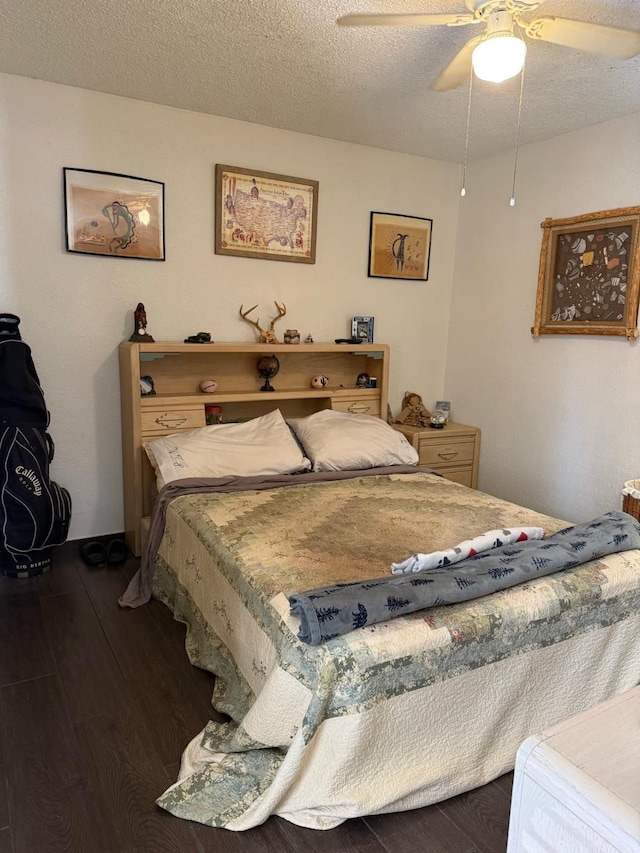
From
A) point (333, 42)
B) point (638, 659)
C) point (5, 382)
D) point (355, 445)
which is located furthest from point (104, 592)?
point (333, 42)

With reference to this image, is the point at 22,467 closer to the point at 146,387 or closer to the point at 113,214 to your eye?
the point at 146,387

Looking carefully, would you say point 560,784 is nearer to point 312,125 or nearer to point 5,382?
point 5,382

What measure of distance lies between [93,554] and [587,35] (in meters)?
3.00

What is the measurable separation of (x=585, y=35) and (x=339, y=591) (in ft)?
6.08

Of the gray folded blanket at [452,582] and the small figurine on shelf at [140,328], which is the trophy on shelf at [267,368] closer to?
the small figurine on shelf at [140,328]

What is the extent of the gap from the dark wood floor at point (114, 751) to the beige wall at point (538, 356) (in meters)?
2.02

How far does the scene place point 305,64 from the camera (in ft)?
7.78

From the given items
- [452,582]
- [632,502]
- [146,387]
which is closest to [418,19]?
[452,582]

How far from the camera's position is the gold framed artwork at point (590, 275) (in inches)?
112

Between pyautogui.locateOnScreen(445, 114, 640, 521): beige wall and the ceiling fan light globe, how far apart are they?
152cm

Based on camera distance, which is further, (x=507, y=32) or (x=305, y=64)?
(x=305, y=64)

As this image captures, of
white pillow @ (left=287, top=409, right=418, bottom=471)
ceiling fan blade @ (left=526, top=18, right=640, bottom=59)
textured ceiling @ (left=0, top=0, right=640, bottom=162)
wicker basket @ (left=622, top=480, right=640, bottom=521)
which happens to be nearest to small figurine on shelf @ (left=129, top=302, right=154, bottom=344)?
white pillow @ (left=287, top=409, right=418, bottom=471)

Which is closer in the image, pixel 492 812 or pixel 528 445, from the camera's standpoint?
pixel 492 812

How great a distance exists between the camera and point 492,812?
1.49 meters
